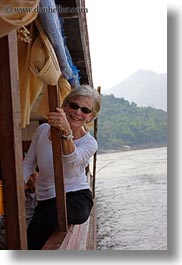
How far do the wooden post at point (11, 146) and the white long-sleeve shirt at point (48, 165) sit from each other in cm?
55

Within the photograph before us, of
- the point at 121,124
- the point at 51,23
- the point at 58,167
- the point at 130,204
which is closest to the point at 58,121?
the point at 58,167

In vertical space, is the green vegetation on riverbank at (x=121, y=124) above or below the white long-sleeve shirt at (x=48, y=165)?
below

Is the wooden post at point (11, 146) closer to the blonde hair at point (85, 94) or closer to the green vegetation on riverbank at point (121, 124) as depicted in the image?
the blonde hair at point (85, 94)

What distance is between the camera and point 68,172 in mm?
1693

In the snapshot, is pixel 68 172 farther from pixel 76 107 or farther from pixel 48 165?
pixel 76 107

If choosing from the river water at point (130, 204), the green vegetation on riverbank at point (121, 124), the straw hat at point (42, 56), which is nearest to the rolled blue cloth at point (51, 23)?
the straw hat at point (42, 56)

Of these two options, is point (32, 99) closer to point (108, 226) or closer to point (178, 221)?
point (178, 221)

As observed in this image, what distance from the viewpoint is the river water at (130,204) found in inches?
241

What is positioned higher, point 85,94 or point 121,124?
point 85,94

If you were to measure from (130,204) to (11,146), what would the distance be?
10216 millimetres

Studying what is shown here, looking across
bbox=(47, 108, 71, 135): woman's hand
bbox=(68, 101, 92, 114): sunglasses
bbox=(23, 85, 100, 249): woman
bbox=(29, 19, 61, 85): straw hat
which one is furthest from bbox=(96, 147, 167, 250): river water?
bbox=(29, 19, 61, 85): straw hat

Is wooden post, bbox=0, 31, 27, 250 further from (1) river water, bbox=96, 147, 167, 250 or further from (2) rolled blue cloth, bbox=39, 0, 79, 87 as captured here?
(1) river water, bbox=96, 147, 167, 250

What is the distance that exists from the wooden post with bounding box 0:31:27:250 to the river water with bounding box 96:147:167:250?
1.63 metres

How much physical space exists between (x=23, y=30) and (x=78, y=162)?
0.61 metres
